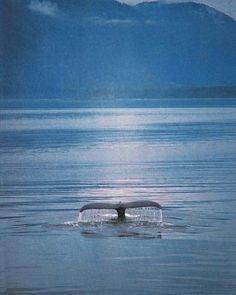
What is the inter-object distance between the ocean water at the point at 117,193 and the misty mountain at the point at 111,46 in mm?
403

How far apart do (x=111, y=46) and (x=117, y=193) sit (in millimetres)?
1842

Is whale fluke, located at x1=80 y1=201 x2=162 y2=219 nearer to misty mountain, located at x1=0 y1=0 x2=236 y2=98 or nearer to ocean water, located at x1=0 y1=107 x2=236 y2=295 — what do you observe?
ocean water, located at x1=0 y1=107 x2=236 y2=295

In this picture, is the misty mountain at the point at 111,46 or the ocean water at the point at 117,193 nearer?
the ocean water at the point at 117,193

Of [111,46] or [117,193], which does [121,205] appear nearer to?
[117,193]

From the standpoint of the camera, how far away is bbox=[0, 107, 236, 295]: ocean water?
1055 cm

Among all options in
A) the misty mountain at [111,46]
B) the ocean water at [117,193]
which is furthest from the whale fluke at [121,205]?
the misty mountain at [111,46]

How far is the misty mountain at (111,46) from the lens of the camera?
42.9 ft

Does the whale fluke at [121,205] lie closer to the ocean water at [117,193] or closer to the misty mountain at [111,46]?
the ocean water at [117,193]

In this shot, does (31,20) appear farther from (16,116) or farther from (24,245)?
(24,245)

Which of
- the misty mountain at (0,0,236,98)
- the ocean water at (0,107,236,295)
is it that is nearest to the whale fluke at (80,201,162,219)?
the ocean water at (0,107,236,295)

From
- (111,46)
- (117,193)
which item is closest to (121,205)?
(117,193)

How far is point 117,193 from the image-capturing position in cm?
1262

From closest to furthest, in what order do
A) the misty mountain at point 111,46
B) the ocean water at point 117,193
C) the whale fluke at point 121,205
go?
the ocean water at point 117,193, the whale fluke at point 121,205, the misty mountain at point 111,46

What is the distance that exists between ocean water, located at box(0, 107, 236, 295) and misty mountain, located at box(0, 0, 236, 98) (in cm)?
40
